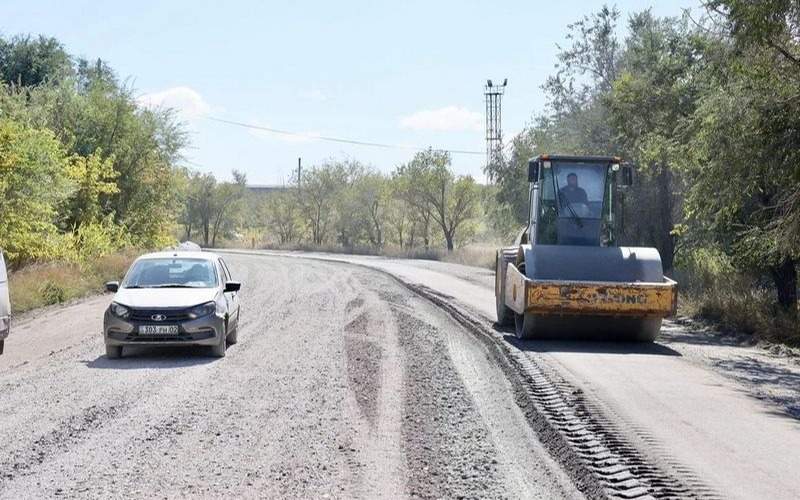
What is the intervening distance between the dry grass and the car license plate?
36.0ft

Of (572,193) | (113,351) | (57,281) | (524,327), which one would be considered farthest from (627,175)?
(57,281)

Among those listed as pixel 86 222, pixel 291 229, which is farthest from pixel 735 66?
pixel 291 229

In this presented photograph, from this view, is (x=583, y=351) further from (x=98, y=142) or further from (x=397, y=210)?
(x=397, y=210)

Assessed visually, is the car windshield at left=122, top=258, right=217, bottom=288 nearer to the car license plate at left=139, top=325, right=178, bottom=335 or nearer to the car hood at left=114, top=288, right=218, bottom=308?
the car hood at left=114, top=288, right=218, bottom=308

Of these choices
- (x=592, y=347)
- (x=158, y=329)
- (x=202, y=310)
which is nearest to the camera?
(x=158, y=329)

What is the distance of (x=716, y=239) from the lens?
83.3ft

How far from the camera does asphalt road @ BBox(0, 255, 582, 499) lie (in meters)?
7.62

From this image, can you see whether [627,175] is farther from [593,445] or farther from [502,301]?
[593,445]

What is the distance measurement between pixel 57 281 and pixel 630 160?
678 inches

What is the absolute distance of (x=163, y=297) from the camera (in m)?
15.3

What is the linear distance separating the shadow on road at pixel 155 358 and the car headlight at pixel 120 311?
668mm

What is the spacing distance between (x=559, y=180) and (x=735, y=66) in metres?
4.20

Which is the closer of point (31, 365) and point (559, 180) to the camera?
point (31, 365)

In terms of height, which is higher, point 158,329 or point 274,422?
point 158,329
